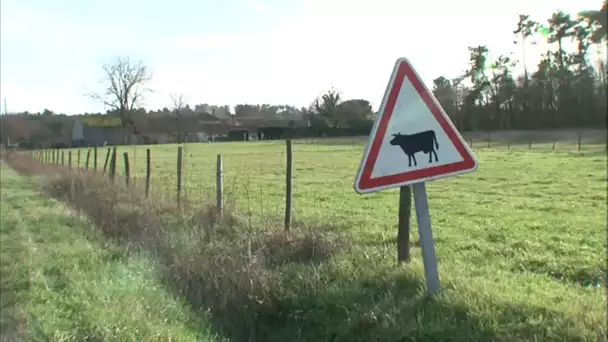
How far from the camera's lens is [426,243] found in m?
4.79

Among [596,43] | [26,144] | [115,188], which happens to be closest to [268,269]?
[596,43]

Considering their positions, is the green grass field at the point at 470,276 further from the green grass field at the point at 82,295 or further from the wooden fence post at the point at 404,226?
the green grass field at the point at 82,295

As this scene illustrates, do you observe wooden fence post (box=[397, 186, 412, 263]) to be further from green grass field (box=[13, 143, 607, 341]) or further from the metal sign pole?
the metal sign pole

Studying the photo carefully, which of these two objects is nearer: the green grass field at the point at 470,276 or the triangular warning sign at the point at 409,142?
the green grass field at the point at 470,276

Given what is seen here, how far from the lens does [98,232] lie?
929 centimetres

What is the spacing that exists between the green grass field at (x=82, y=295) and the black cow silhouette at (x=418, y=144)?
8.50 ft

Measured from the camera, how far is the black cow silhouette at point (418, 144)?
14.9ft

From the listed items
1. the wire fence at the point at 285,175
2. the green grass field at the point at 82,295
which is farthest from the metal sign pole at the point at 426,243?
the green grass field at the point at 82,295

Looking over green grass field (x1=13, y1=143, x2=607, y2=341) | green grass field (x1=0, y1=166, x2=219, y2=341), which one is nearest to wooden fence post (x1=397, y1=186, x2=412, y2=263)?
green grass field (x1=13, y1=143, x2=607, y2=341)

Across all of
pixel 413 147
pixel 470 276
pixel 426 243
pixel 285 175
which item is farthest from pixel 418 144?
pixel 285 175

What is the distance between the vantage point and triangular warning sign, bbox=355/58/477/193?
4.54 metres

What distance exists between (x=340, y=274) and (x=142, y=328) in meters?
2.08

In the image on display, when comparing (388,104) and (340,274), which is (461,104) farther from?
(340,274)

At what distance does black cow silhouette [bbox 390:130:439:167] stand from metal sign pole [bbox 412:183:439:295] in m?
0.33
